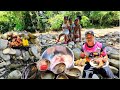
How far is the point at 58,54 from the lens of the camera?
362 centimetres

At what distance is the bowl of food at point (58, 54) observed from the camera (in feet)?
11.8

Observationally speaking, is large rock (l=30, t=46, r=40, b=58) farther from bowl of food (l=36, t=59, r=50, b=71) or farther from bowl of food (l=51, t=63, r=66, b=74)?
bowl of food (l=51, t=63, r=66, b=74)

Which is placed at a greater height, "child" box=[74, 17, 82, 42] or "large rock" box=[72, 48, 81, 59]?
"child" box=[74, 17, 82, 42]

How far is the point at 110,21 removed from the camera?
370 cm

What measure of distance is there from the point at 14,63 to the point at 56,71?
537 millimetres

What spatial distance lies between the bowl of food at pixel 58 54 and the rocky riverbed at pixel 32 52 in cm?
A: 5

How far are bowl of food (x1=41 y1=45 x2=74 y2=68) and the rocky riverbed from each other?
0.15 ft

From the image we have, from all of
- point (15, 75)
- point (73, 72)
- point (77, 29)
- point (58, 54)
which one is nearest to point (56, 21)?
point (77, 29)

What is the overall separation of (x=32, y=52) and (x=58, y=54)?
33cm

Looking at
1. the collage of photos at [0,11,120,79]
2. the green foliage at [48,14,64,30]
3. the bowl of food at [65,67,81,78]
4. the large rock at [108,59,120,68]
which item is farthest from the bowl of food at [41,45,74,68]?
the large rock at [108,59,120,68]

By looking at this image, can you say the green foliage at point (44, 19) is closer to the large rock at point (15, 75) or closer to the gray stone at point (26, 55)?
the gray stone at point (26, 55)

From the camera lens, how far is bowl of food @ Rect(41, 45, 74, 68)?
11.8 feet
